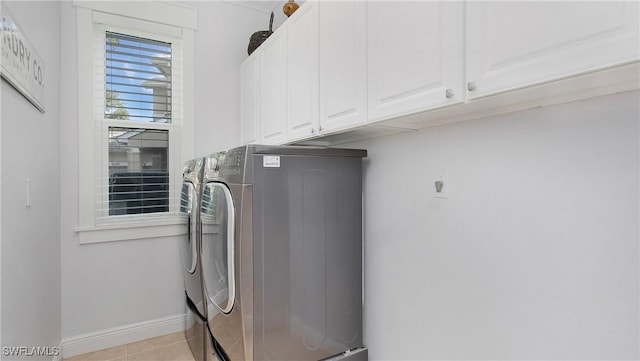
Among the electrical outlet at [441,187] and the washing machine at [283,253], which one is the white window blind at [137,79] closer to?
the washing machine at [283,253]

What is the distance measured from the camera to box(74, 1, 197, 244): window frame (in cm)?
235

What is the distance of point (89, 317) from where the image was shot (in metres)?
2.39

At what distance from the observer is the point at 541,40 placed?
Result: 84cm

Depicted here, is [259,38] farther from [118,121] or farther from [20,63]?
[20,63]

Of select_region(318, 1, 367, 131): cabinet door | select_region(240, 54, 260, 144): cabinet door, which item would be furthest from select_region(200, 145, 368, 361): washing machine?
select_region(240, 54, 260, 144): cabinet door

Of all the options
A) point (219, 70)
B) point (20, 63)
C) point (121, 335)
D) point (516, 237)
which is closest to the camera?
point (516, 237)

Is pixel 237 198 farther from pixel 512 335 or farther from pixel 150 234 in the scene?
pixel 150 234

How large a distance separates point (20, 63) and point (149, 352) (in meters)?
1.99

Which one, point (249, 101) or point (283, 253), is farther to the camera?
point (249, 101)

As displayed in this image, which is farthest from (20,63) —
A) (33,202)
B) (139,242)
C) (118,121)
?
(139,242)

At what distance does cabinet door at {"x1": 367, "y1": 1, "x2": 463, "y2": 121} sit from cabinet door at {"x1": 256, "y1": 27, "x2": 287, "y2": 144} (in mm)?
821

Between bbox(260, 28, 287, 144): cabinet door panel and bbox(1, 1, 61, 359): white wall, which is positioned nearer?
bbox(1, 1, 61, 359): white wall

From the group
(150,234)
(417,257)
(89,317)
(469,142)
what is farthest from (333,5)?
(89,317)

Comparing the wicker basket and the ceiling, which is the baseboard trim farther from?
the ceiling
